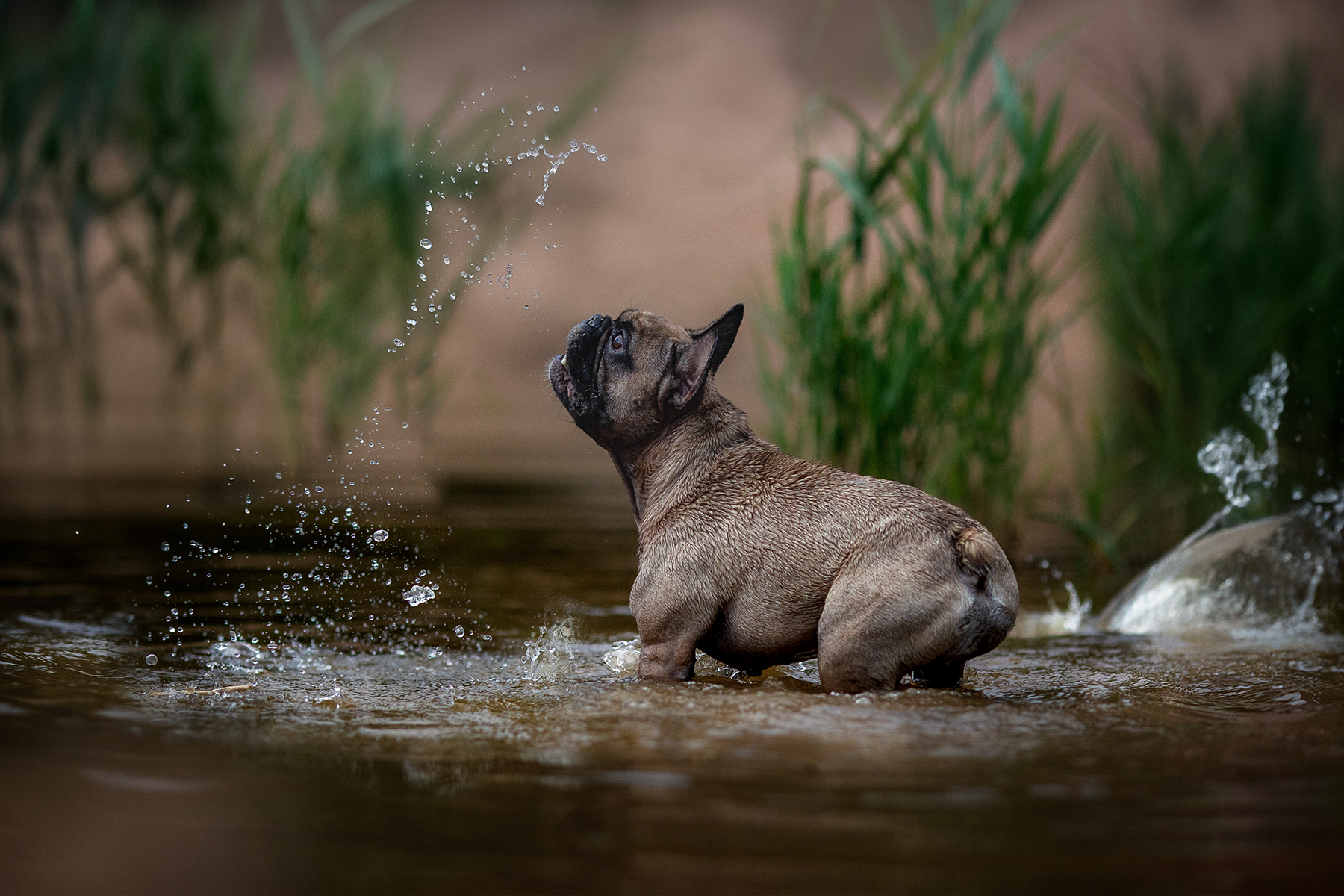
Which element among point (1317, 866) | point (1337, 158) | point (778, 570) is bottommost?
point (1317, 866)

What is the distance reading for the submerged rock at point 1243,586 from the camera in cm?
534

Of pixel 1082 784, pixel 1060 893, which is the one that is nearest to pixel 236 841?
pixel 1060 893

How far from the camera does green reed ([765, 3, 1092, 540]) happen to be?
5512 millimetres

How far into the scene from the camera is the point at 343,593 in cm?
573

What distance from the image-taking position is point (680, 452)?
4.25 meters

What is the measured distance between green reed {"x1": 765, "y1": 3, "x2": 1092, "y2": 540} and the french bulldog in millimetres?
1411

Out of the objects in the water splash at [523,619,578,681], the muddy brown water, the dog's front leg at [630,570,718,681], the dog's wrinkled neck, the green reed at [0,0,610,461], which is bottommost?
the muddy brown water

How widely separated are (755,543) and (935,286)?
220 centimetres

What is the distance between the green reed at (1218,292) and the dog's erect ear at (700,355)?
2954 millimetres

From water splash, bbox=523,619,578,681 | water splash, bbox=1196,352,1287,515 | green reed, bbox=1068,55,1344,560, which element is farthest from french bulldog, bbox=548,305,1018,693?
water splash, bbox=1196,352,1287,515

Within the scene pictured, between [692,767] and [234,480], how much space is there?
6.94 metres

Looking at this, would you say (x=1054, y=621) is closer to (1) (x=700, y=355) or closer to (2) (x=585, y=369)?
(1) (x=700, y=355)

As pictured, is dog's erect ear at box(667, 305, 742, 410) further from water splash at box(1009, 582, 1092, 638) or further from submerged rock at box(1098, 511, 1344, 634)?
submerged rock at box(1098, 511, 1344, 634)

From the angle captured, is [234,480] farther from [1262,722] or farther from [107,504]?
[1262,722]
